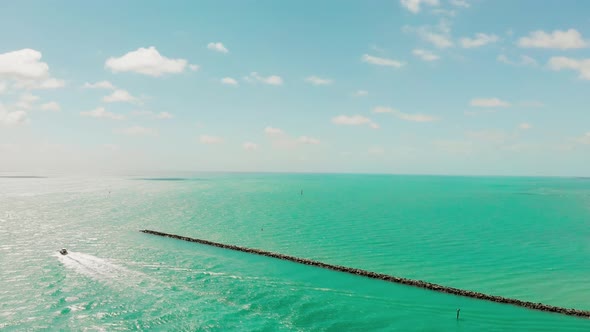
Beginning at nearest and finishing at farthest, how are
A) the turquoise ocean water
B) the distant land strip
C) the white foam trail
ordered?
the turquoise ocean water < the distant land strip < the white foam trail

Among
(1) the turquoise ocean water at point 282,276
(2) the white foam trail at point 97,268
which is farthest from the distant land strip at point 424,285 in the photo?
(2) the white foam trail at point 97,268

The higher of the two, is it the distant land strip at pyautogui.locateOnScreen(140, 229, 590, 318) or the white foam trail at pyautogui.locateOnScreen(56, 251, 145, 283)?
the distant land strip at pyautogui.locateOnScreen(140, 229, 590, 318)

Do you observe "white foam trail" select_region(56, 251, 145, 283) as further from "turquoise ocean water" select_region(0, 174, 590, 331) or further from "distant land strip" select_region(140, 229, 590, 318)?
"distant land strip" select_region(140, 229, 590, 318)

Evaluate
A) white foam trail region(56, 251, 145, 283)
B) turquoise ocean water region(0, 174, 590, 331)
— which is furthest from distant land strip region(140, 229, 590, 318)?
white foam trail region(56, 251, 145, 283)

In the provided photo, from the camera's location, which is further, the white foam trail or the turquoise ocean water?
the white foam trail

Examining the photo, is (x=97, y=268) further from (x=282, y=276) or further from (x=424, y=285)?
(x=424, y=285)

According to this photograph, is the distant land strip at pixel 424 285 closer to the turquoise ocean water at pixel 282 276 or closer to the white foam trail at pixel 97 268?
the turquoise ocean water at pixel 282 276

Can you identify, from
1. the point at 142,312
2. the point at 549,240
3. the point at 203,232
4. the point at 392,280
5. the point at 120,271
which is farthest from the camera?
the point at 203,232

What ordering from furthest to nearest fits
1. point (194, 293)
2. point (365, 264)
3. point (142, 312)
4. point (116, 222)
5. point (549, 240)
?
point (116, 222) → point (549, 240) → point (365, 264) → point (194, 293) → point (142, 312)

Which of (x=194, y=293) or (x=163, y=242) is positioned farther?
(x=163, y=242)

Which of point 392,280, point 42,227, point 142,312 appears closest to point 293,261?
point 392,280

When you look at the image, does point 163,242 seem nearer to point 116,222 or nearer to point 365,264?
point 116,222
